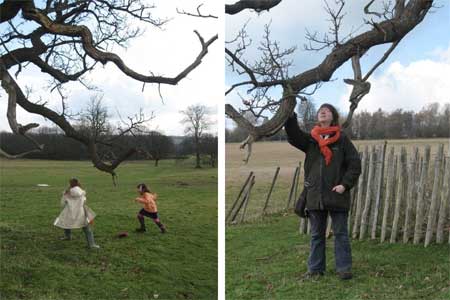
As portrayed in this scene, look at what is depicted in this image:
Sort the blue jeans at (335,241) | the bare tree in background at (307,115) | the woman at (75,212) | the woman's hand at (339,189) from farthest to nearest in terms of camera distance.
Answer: the woman at (75,212)
the bare tree in background at (307,115)
the blue jeans at (335,241)
the woman's hand at (339,189)

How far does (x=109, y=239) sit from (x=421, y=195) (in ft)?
6.26

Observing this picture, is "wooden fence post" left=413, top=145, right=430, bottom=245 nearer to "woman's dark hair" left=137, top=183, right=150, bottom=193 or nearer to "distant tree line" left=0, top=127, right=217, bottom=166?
"distant tree line" left=0, top=127, right=217, bottom=166

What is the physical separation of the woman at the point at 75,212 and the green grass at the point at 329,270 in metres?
0.85

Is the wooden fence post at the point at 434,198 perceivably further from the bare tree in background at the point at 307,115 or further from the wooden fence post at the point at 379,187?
the bare tree in background at the point at 307,115

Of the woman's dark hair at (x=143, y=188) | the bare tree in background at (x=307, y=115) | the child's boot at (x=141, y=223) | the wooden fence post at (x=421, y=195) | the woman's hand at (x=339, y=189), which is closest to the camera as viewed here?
the woman's hand at (x=339, y=189)

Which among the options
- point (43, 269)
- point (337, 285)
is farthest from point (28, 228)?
point (337, 285)

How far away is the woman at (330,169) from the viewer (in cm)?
225

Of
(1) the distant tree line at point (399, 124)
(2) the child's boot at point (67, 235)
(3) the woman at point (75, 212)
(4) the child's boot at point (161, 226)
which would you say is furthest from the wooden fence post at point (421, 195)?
(2) the child's boot at point (67, 235)

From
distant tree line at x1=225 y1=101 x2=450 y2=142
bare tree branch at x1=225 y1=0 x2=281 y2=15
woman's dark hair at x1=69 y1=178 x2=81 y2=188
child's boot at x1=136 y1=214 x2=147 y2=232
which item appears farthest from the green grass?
bare tree branch at x1=225 y1=0 x2=281 y2=15

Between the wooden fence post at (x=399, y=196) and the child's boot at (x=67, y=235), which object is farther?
the child's boot at (x=67, y=235)

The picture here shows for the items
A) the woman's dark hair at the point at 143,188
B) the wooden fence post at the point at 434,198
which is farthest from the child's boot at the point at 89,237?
the wooden fence post at the point at 434,198

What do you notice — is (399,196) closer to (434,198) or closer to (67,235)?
(434,198)

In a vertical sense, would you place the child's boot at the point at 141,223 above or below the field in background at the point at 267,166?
below

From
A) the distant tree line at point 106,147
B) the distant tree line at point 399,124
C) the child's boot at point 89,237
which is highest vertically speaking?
the distant tree line at point 399,124
